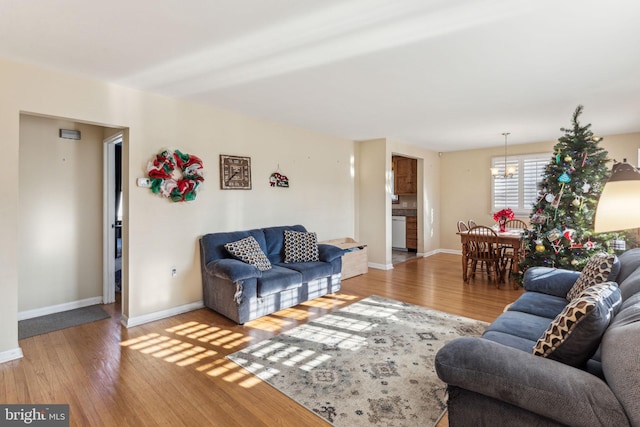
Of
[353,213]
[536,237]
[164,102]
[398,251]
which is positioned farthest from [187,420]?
[398,251]

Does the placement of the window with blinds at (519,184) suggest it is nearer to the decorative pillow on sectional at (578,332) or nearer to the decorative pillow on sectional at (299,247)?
the decorative pillow on sectional at (299,247)

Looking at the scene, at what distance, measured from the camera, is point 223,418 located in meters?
1.97

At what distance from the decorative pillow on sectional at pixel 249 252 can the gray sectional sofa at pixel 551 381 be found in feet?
8.80

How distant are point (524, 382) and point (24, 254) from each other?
4.68 metres

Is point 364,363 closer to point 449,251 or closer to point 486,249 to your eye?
point 486,249

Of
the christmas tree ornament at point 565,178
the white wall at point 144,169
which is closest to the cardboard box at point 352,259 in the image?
the white wall at point 144,169

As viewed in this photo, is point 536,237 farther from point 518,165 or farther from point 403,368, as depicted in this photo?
point 518,165

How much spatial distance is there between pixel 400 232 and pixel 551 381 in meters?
7.11

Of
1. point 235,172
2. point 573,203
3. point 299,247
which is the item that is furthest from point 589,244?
point 235,172

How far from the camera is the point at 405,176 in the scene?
8.12 meters

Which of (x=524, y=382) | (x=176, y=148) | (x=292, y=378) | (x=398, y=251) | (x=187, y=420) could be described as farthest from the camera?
(x=398, y=251)

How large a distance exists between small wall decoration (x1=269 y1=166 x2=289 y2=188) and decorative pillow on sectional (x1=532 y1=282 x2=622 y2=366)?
12.6 ft

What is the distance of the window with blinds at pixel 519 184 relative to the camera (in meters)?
6.62

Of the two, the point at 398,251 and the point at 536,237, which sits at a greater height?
the point at 536,237
